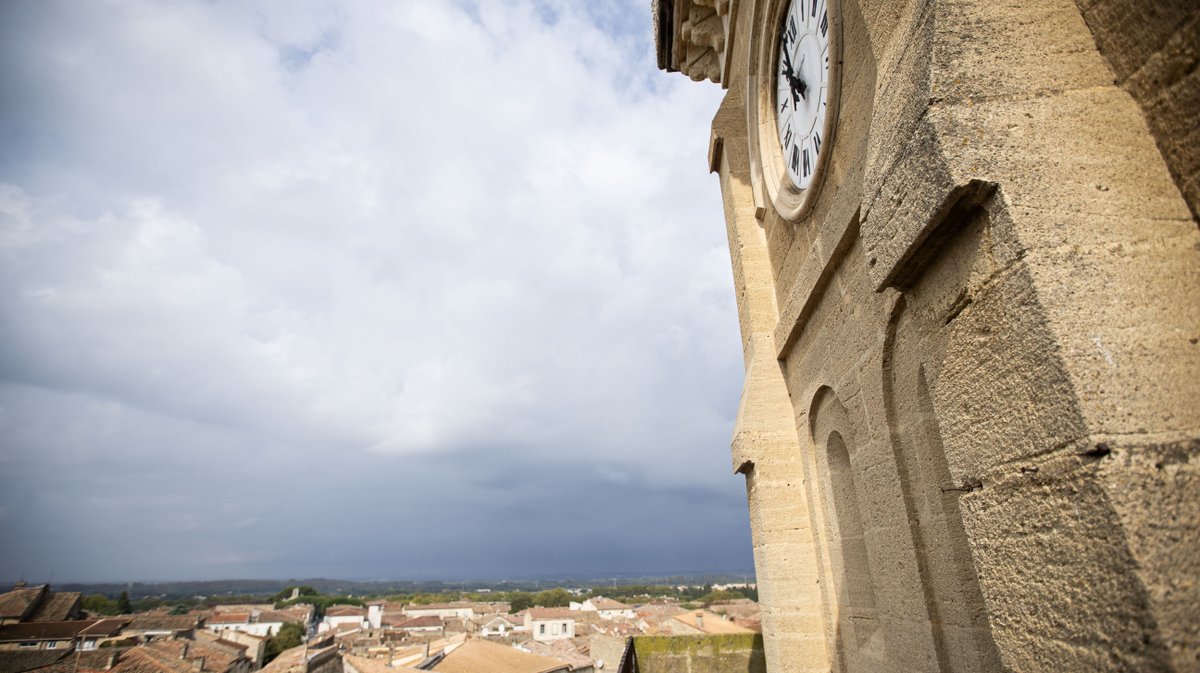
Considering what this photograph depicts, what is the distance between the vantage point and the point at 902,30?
2.10 metres

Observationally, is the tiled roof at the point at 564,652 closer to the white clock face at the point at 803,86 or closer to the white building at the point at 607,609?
the white building at the point at 607,609

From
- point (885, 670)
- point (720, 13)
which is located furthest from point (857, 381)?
point (720, 13)

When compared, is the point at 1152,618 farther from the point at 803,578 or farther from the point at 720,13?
the point at 720,13

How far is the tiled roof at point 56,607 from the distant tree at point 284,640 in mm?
16230

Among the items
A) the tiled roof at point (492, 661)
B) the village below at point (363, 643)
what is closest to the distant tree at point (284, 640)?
the village below at point (363, 643)

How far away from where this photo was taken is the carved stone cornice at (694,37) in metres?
6.85

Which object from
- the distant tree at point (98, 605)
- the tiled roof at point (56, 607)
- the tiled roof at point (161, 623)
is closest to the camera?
the tiled roof at point (56, 607)

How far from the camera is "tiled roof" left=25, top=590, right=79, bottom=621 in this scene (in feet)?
159

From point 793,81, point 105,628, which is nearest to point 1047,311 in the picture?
point 793,81

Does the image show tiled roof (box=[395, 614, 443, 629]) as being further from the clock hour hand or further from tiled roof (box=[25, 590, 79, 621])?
the clock hour hand

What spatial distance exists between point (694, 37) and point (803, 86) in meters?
3.32

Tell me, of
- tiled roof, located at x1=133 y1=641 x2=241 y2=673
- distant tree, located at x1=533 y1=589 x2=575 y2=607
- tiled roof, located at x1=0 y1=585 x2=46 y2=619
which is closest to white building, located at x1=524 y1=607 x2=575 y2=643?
tiled roof, located at x1=133 y1=641 x2=241 y2=673

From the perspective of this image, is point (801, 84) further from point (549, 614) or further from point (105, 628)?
point (105, 628)

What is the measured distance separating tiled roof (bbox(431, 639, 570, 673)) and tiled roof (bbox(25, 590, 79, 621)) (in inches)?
1595
